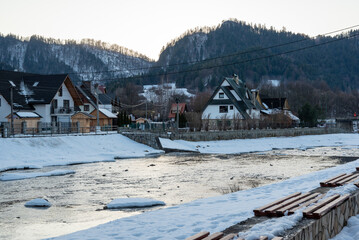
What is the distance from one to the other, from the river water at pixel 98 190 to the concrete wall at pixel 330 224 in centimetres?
665

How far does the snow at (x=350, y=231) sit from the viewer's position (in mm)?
8578

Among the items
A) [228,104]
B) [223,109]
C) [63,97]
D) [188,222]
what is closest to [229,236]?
[188,222]

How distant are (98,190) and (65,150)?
1964cm

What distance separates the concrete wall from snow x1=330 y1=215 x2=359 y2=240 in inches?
3.0

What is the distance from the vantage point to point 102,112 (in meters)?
66.8

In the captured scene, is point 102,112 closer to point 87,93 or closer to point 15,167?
point 87,93

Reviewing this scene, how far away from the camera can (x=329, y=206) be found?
831cm

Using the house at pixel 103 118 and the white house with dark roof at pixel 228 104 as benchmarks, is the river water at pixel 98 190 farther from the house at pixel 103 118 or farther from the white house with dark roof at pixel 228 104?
the white house with dark roof at pixel 228 104

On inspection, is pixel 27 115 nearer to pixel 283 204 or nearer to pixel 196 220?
pixel 196 220

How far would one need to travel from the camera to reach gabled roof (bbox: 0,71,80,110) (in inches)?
2152

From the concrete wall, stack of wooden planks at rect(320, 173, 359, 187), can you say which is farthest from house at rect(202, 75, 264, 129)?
the concrete wall

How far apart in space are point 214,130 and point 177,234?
1927 inches

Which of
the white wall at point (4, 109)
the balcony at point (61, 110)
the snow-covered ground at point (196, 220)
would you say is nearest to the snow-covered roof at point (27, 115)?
the white wall at point (4, 109)

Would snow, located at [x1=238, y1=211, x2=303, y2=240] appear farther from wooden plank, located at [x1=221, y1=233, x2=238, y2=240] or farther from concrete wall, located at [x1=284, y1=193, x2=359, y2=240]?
concrete wall, located at [x1=284, y1=193, x2=359, y2=240]
